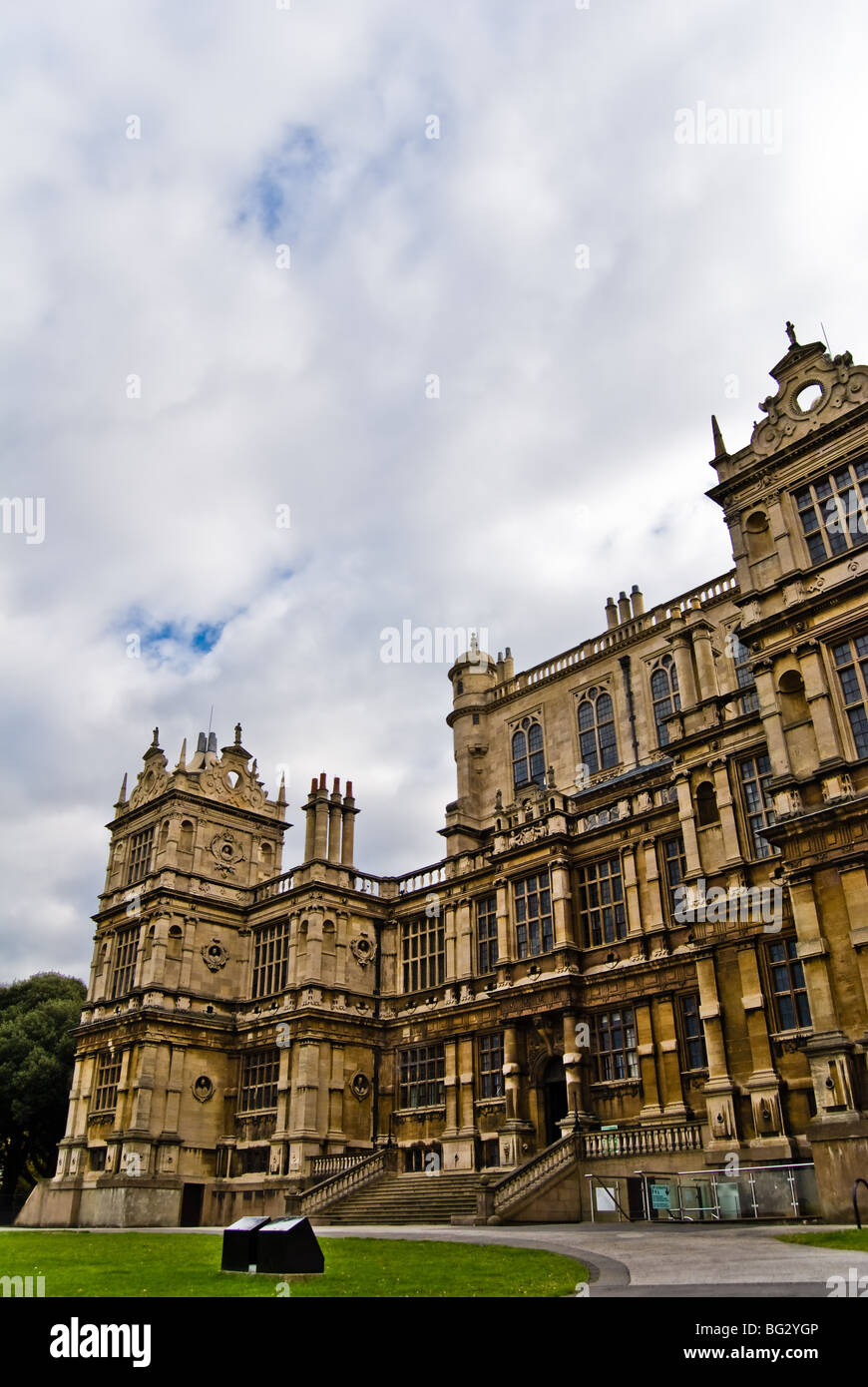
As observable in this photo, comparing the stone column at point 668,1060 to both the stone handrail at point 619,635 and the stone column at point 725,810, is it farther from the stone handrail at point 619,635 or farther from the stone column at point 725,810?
the stone handrail at point 619,635

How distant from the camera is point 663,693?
43938 millimetres

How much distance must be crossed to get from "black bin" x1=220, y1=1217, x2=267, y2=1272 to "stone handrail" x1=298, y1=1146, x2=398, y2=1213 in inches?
868

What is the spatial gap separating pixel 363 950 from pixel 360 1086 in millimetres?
6155

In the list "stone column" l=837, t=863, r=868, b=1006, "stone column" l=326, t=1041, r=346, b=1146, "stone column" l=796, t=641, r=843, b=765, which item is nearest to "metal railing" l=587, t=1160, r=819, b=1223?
"stone column" l=837, t=863, r=868, b=1006

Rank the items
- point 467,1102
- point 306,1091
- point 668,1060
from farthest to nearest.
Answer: point 306,1091 < point 467,1102 < point 668,1060

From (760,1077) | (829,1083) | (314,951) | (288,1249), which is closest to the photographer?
(288,1249)

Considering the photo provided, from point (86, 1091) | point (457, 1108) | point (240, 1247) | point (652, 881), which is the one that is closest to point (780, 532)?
point (652, 881)

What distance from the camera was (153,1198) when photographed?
42.9m

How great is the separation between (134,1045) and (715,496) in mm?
35836

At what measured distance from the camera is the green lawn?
12.1 meters

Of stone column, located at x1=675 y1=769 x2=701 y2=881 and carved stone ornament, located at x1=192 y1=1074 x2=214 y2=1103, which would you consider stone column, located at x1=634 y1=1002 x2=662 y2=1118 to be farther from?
carved stone ornament, located at x1=192 y1=1074 x2=214 y2=1103

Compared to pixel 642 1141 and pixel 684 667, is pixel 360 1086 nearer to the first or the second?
pixel 642 1141
